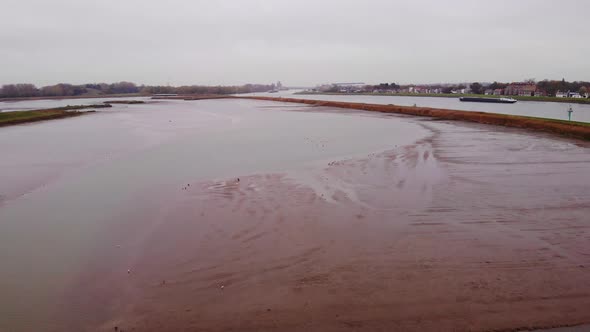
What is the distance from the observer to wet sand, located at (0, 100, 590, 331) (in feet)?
16.1

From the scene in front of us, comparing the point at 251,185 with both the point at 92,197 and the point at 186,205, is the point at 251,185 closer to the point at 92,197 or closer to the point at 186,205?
the point at 186,205

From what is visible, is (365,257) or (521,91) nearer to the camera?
(365,257)

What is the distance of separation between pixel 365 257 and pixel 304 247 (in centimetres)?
110

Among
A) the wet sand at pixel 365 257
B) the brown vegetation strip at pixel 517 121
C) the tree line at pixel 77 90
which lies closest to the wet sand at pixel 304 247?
the wet sand at pixel 365 257

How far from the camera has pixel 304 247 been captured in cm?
702

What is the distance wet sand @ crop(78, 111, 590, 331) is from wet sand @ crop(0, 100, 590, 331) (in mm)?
29

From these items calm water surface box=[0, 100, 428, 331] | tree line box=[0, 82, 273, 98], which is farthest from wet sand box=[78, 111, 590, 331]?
tree line box=[0, 82, 273, 98]

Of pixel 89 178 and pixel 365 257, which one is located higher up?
pixel 89 178

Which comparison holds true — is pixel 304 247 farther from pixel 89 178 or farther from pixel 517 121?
pixel 517 121

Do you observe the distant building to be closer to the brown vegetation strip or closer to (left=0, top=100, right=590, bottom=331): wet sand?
the brown vegetation strip

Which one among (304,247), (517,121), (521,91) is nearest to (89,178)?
(304,247)

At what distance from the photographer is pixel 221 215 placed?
29.3 ft

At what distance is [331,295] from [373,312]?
0.64 meters

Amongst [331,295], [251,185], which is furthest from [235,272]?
[251,185]
